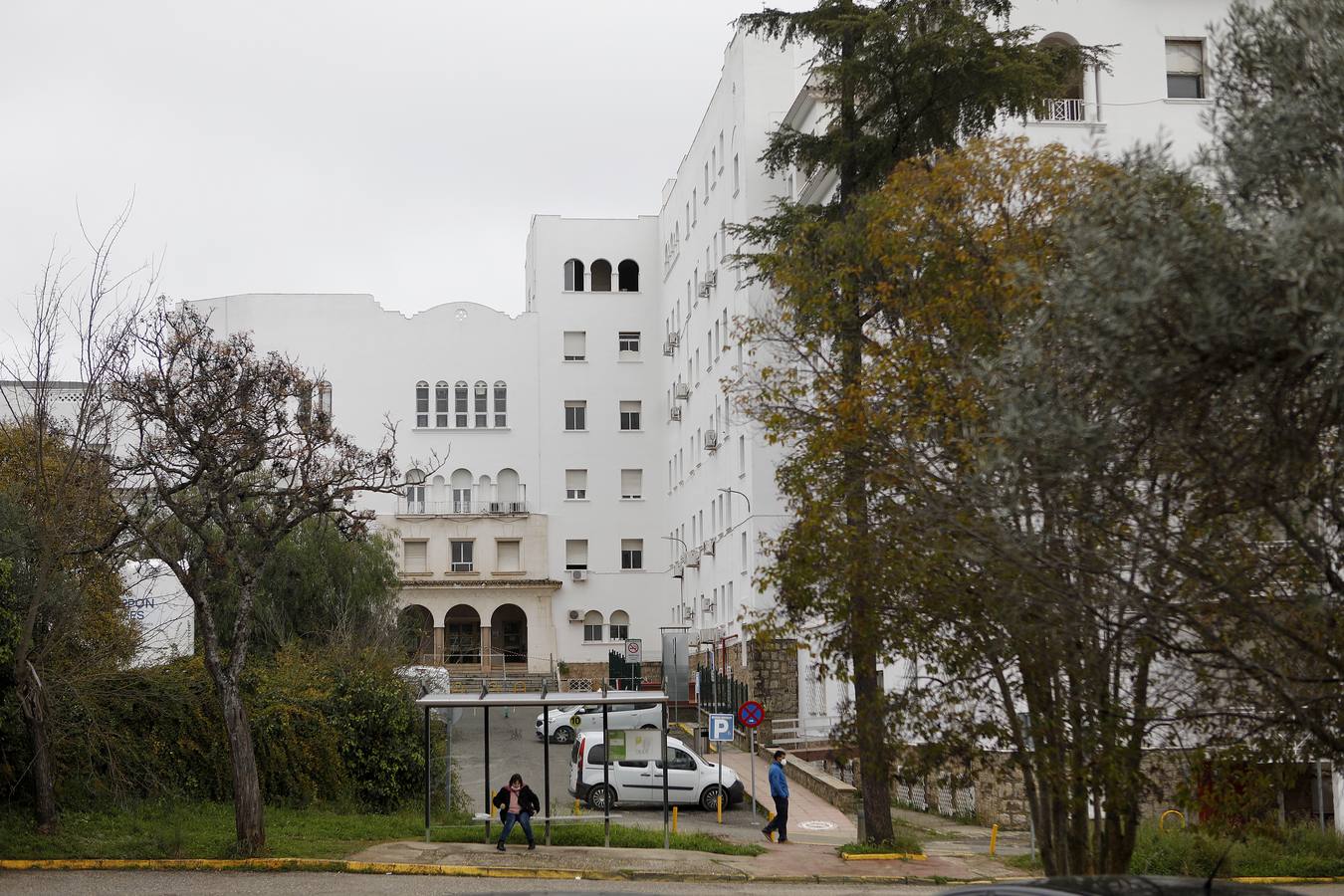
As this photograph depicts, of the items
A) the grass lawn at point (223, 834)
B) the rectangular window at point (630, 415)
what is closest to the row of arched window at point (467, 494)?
the rectangular window at point (630, 415)

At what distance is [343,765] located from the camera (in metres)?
27.1

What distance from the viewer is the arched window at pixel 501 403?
6981cm

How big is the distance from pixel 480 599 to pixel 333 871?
47.1 meters

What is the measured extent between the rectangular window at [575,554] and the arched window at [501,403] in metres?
6.65

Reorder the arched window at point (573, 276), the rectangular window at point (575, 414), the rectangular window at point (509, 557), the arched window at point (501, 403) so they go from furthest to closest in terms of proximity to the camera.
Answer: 1. the arched window at point (573, 276)
2. the rectangular window at point (575, 414)
3. the arched window at point (501, 403)
4. the rectangular window at point (509, 557)

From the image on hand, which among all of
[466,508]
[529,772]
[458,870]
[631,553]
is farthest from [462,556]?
[458,870]

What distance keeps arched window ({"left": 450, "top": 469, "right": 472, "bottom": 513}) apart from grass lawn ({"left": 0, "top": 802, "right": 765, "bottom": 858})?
42.5m

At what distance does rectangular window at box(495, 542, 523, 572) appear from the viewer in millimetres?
68562

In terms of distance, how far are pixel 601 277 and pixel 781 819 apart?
4984 cm

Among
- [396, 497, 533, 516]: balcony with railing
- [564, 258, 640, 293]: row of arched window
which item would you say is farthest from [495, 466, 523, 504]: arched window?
[564, 258, 640, 293]: row of arched window

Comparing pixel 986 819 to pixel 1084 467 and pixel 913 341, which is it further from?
pixel 1084 467

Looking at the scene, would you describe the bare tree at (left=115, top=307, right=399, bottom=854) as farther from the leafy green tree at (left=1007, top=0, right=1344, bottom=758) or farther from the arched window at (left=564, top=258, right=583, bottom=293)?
the arched window at (left=564, top=258, right=583, bottom=293)

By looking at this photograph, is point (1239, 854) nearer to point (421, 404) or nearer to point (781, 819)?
point (781, 819)

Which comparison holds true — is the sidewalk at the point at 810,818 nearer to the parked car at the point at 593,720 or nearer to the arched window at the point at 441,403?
the parked car at the point at 593,720
